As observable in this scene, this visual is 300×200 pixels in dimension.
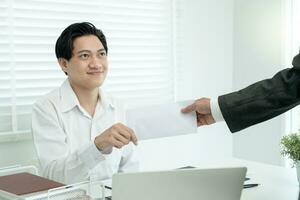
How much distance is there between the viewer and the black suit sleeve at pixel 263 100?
4.67 ft

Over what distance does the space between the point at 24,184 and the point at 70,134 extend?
2.62 ft

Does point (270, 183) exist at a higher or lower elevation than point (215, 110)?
lower

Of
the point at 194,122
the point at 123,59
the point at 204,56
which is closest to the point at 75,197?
the point at 194,122

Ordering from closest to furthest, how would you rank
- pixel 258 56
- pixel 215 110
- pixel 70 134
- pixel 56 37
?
1. pixel 215 110
2. pixel 70 134
3. pixel 56 37
4. pixel 258 56

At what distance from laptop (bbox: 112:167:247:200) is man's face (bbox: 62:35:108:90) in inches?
39.0

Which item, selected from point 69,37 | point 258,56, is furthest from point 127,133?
point 258,56

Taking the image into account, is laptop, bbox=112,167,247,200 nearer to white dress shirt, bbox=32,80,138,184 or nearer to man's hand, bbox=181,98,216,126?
man's hand, bbox=181,98,216,126

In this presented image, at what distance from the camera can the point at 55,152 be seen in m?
1.80

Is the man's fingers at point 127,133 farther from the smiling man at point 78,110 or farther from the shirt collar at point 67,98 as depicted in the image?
the shirt collar at point 67,98

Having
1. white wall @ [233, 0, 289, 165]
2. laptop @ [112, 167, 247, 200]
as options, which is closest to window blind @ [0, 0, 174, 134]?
white wall @ [233, 0, 289, 165]

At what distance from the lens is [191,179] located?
3.43 feet

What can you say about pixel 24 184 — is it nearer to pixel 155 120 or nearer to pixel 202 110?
pixel 155 120

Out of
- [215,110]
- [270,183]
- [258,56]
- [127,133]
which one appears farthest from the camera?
[258,56]

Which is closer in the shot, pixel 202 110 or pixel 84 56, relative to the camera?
pixel 202 110
